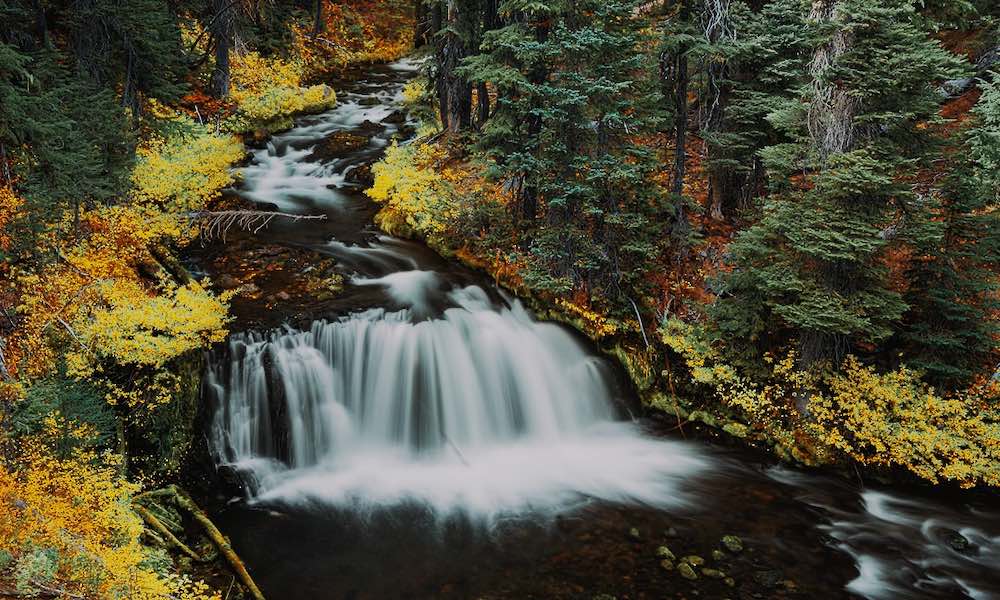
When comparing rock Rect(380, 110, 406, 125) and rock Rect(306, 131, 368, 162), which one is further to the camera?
rock Rect(380, 110, 406, 125)

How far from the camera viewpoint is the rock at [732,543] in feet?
26.8

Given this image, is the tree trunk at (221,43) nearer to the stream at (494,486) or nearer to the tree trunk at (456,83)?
the tree trunk at (456,83)

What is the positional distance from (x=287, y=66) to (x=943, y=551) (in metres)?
25.1

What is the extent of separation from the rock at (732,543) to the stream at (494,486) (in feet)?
0.20

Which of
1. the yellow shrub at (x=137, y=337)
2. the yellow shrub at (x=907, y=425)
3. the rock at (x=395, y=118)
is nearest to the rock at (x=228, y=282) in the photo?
the yellow shrub at (x=137, y=337)

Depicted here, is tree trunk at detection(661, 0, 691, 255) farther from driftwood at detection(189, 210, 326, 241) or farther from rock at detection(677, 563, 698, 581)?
driftwood at detection(189, 210, 326, 241)

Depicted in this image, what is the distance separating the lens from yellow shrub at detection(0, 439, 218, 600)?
4.81 metres

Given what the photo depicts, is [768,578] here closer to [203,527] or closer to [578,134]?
[203,527]

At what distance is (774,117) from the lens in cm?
980

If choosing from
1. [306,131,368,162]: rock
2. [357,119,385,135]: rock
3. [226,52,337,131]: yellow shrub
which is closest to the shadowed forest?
[306,131,368,162]: rock

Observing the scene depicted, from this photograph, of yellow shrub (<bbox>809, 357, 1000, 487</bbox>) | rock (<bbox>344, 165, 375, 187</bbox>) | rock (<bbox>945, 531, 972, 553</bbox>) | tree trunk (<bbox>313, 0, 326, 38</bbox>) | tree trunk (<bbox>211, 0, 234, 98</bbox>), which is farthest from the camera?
tree trunk (<bbox>313, 0, 326, 38</bbox>)

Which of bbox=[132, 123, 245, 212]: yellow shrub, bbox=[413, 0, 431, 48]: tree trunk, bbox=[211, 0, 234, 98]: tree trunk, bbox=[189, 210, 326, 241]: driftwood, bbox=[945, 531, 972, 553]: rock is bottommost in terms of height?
bbox=[945, 531, 972, 553]: rock

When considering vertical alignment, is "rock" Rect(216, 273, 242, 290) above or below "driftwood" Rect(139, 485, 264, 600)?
above

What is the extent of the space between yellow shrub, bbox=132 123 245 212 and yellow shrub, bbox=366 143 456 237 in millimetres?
4106
